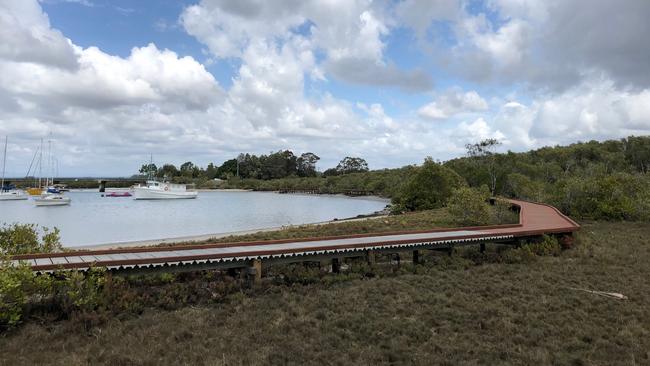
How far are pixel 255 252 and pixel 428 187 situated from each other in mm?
25467

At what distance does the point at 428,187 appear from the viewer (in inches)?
1277

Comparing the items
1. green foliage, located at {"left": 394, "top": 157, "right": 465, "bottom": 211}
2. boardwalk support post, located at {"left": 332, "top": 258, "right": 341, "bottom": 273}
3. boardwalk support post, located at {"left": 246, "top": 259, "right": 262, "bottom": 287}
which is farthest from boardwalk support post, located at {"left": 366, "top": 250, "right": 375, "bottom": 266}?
green foliage, located at {"left": 394, "top": 157, "right": 465, "bottom": 211}

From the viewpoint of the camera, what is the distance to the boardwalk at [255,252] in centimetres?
745

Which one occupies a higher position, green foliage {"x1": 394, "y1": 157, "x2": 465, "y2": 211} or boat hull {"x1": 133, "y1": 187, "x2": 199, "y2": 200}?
green foliage {"x1": 394, "y1": 157, "x2": 465, "y2": 211}

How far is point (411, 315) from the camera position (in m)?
6.91

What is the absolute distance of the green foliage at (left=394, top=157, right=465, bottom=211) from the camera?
1252 inches

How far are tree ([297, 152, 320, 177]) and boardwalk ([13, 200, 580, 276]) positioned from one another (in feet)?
454

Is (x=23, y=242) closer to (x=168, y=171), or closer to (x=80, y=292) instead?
(x=80, y=292)

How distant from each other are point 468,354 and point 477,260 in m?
6.26

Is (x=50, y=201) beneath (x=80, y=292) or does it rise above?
beneath

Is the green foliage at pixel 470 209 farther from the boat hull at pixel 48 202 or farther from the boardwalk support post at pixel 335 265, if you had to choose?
the boat hull at pixel 48 202

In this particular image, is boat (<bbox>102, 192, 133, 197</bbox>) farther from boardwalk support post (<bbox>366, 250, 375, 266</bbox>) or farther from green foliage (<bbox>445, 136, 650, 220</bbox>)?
boardwalk support post (<bbox>366, 250, 375, 266</bbox>)

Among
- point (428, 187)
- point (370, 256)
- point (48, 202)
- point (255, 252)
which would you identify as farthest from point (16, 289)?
point (48, 202)

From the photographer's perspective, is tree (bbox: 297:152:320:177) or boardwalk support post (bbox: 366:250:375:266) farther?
tree (bbox: 297:152:320:177)
